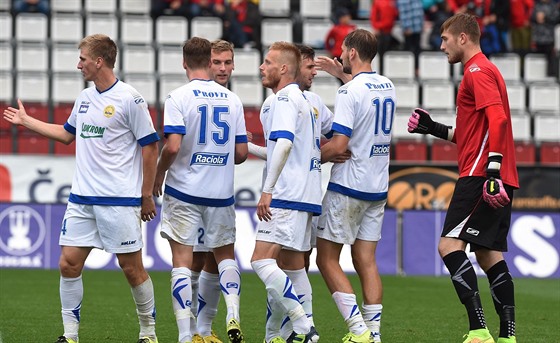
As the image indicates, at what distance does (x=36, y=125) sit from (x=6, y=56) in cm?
1409

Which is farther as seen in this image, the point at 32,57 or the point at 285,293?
the point at 32,57

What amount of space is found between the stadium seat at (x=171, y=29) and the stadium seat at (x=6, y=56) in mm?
2929

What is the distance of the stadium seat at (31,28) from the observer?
22625 mm

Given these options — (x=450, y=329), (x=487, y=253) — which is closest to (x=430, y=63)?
(x=450, y=329)

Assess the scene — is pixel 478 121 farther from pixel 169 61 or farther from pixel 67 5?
pixel 67 5

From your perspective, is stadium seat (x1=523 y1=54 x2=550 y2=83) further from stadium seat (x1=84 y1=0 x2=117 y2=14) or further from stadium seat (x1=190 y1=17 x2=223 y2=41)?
stadium seat (x1=84 y1=0 x2=117 y2=14)

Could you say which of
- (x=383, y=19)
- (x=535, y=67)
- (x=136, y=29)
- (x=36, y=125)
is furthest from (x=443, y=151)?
(x=36, y=125)

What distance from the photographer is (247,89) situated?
856 inches

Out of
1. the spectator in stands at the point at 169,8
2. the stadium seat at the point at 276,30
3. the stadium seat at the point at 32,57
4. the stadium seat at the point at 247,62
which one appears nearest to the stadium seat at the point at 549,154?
the stadium seat at the point at 247,62

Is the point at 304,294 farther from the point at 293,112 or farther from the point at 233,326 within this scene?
the point at 293,112

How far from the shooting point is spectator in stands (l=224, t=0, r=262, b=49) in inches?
902

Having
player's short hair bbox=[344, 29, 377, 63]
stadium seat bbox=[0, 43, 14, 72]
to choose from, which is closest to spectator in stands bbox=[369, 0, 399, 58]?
stadium seat bbox=[0, 43, 14, 72]

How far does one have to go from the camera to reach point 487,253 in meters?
8.39

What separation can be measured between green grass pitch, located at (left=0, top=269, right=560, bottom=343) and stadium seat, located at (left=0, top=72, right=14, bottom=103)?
17.4 ft
